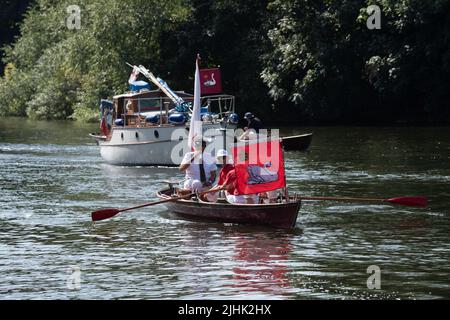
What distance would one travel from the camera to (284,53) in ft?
217

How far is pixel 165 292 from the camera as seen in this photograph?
1978 cm

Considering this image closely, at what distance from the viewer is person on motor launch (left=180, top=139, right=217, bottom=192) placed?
2891 cm

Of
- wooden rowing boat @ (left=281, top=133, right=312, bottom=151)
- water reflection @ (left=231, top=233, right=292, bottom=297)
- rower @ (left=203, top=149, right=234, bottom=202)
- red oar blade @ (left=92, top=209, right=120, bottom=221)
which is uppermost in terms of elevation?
rower @ (left=203, top=149, right=234, bottom=202)

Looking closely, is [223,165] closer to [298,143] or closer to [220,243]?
[220,243]

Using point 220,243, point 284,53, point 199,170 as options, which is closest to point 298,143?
point 284,53

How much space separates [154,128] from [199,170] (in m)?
13.6

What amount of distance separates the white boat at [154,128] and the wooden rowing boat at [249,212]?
12.5 meters

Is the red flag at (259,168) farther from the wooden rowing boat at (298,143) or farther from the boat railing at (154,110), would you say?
the wooden rowing boat at (298,143)

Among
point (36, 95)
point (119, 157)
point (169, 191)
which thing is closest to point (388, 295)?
point (169, 191)

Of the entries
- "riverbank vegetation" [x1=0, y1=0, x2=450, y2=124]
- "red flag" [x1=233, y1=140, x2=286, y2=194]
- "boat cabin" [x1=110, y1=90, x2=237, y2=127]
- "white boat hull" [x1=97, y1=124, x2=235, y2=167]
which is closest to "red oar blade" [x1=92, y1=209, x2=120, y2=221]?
"red flag" [x1=233, y1=140, x2=286, y2=194]

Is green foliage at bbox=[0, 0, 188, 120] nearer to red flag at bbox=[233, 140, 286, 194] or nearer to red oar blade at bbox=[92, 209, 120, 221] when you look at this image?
red oar blade at bbox=[92, 209, 120, 221]

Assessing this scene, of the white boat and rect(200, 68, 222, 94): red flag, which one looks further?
rect(200, 68, 222, 94): red flag

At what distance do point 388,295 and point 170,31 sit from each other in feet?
178

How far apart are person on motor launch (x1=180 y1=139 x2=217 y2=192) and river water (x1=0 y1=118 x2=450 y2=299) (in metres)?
1.00
